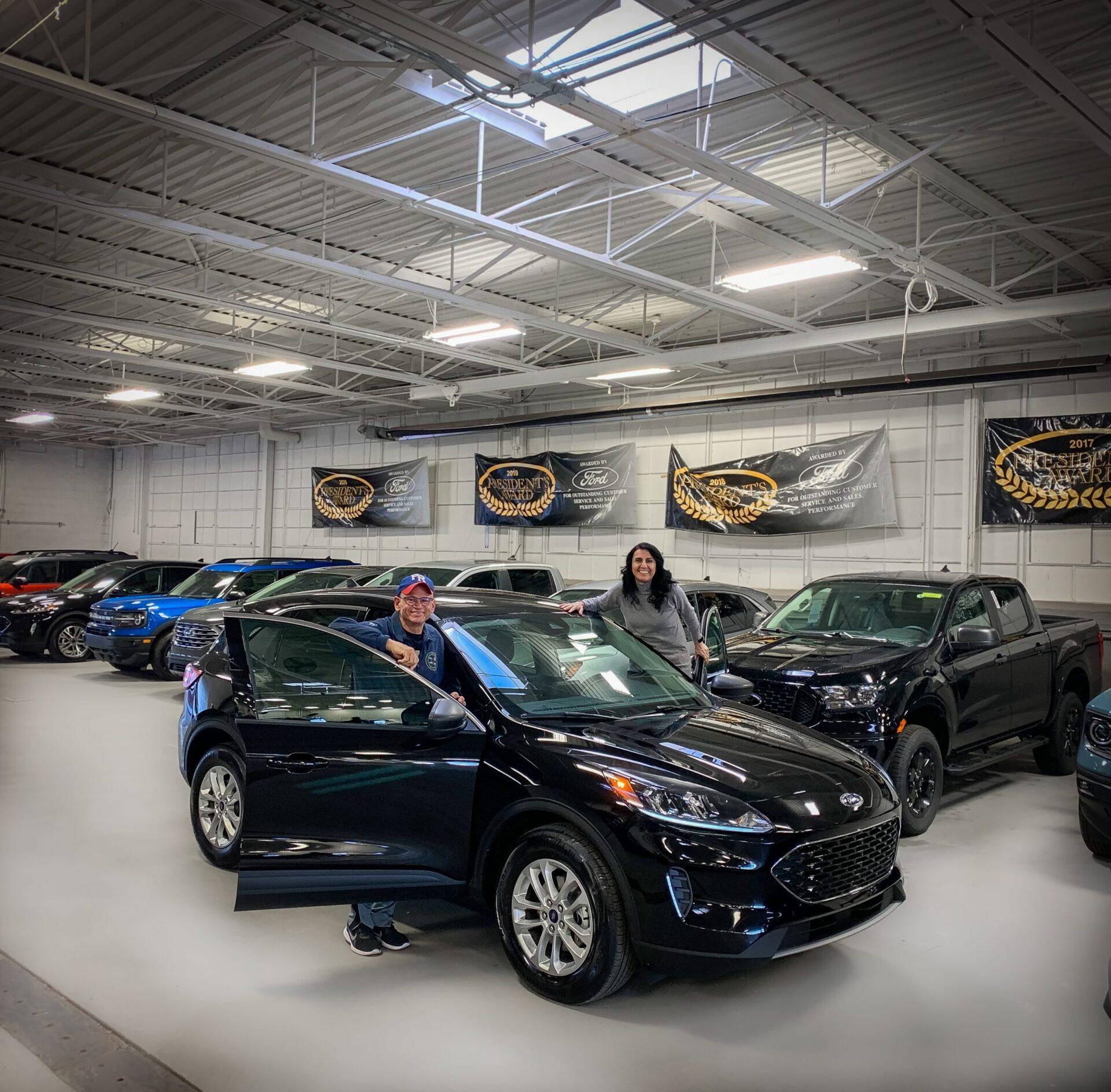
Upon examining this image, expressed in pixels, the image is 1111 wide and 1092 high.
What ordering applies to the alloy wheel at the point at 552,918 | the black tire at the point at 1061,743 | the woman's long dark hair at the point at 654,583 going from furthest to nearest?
1. the black tire at the point at 1061,743
2. the woman's long dark hair at the point at 654,583
3. the alloy wheel at the point at 552,918

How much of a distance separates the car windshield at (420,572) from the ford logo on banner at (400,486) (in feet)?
30.5

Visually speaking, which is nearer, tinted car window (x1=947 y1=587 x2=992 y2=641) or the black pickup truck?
the black pickup truck

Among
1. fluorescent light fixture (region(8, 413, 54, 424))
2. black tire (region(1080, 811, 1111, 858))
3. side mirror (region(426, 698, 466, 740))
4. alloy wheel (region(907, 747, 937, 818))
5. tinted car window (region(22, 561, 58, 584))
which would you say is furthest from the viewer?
fluorescent light fixture (region(8, 413, 54, 424))

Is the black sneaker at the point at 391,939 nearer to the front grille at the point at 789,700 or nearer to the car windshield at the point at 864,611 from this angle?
the front grille at the point at 789,700

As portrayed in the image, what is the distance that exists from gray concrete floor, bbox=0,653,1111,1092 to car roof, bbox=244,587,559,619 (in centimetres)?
145

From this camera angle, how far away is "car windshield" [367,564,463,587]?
11320 mm

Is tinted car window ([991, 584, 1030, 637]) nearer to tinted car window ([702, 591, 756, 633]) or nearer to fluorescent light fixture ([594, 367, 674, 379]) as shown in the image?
tinted car window ([702, 591, 756, 633])

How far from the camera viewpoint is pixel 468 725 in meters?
4.05

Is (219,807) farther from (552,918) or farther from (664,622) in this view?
(664,622)

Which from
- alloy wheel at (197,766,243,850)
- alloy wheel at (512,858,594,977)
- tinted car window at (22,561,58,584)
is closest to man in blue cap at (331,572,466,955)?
alloy wheel at (512,858,594,977)

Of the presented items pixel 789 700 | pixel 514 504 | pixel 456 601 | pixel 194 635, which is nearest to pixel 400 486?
pixel 514 504

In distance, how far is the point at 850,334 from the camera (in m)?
12.7

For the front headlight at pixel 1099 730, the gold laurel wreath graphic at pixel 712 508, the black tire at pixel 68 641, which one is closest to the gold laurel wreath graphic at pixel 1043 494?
the gold laurel wreath graphic at pixel 712 508

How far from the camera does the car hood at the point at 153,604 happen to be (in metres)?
12.8
